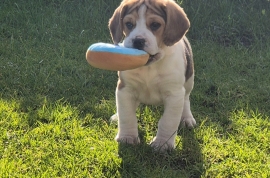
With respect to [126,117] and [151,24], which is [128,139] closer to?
[126,117]

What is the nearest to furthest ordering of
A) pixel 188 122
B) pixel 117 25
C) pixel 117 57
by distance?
1. pixel 117 57
2. pixel 117 25
3. pixel 188 122

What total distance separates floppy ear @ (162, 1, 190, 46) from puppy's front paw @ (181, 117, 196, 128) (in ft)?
3.55

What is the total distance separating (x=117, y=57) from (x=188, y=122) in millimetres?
1393

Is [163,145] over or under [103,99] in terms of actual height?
over

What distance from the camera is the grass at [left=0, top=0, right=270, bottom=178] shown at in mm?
3891

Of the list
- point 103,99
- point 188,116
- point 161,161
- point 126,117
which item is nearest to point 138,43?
point 126,117

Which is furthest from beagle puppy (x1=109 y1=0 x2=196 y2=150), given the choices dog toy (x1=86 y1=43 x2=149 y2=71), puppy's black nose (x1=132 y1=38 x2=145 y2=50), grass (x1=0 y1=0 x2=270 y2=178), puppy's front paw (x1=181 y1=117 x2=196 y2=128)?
puppy's front paw (x1=181 y1=117 x2=196 y2=128)

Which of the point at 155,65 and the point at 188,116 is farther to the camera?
the point at 188,116

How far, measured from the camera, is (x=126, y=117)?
4.12m

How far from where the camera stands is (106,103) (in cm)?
502

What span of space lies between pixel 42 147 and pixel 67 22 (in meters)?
3.89

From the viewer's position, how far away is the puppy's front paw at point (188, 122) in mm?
4645

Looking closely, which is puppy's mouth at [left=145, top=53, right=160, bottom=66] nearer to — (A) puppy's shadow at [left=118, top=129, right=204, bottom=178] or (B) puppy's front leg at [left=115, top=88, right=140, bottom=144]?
(B) puppy's front leg at [left=115, top=88, right=140, bottom=144]

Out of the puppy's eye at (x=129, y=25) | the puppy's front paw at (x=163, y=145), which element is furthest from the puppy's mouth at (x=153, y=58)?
the puppy's front paw at (x=163, y=145)
